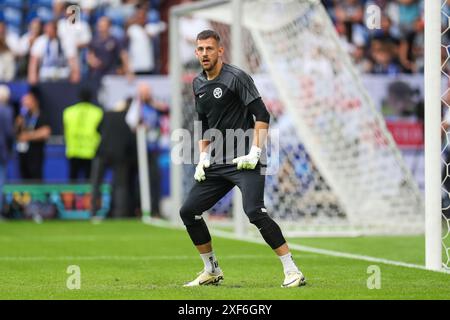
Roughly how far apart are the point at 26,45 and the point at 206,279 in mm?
15077

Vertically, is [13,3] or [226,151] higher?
[13,3]

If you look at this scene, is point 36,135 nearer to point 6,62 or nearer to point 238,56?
point 6,62

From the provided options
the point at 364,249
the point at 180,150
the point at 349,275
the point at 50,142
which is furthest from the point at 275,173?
the point at 349,275

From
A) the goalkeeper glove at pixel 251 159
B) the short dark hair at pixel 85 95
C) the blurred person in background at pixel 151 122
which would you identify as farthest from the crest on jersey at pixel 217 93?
the blurred person in background at pixel 151 122

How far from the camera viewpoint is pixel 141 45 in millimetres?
23734

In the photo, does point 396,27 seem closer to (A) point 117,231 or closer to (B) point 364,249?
(A) point 117,231

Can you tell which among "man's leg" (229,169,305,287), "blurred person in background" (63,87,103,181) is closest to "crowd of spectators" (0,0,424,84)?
"blurred person in background" (63,87,103,181)

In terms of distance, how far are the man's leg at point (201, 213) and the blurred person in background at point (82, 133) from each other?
12.3m

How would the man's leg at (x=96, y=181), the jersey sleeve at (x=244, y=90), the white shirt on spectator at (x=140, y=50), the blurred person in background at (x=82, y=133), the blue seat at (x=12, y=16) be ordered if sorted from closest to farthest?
the jersey sleeve at (x=244, y=90), the man's leg at (x=96, y=181), the blurred person in background at (x=82, y=133), the white shirt on spectator at (x=140, y=50), the blue seat at (x=12, y=16)

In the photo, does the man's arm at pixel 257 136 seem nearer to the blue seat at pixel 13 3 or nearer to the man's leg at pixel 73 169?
the man's leg at pixel 73 169

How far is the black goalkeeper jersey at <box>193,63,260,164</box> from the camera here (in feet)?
29.6

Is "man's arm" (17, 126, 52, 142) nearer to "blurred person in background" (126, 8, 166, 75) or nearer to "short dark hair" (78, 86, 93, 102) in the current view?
"short dark hair" (78, 86, 93, 102)

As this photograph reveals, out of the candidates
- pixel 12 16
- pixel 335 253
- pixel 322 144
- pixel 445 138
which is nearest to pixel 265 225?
pixel 335 253

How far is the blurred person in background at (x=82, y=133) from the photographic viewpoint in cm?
2156
